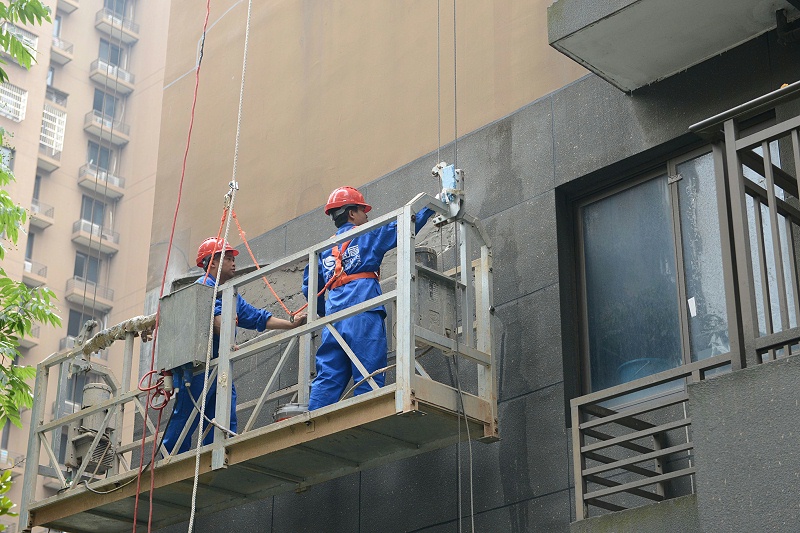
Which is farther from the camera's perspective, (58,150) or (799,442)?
(58,150)

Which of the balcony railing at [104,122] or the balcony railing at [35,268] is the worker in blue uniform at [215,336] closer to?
the balcony railing at [35,268]

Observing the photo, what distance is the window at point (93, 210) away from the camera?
205 ft

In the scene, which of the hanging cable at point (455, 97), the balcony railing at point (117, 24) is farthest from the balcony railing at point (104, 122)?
the hanging cable at point (455, 97)

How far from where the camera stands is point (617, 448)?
9.21 metres

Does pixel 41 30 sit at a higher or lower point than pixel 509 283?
higher

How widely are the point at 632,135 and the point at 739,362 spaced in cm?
383

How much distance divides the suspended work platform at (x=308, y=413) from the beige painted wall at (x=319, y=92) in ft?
4.68

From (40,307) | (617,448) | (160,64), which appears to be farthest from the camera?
(160,64)

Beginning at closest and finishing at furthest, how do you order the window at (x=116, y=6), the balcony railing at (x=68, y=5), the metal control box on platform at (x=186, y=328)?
A: the metal control box on platform at (x=186, y=328) → the balcony railing at (x=68, y=5) → the window at (x=116, y=6)

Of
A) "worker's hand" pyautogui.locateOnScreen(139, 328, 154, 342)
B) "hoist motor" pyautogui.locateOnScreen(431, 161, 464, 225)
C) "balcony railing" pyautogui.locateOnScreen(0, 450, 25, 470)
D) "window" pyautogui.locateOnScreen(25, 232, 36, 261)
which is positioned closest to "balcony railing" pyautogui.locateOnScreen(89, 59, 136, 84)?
"window" pyautogui.locateOnScreen(25, 232, 36, 261)

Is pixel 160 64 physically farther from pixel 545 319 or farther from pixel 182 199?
pixel 545 319

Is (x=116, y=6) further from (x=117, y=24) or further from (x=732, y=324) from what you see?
(x=732, y=324)

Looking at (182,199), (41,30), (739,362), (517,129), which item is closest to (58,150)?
(41,30)

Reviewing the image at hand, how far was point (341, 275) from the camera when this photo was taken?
10.2 meters
